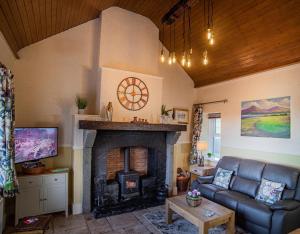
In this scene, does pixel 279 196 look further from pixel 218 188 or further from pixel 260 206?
pixel 218 188

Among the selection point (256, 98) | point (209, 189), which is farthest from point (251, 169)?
point (256, 98)

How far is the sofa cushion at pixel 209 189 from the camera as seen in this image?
3.79m

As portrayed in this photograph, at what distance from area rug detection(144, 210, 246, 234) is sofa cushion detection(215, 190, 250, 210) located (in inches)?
14.4

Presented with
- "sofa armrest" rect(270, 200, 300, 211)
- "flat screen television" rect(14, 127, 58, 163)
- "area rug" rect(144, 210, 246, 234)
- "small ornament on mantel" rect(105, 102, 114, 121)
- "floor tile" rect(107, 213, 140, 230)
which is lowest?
"floor tile" rect(107, 213, 140, 230)

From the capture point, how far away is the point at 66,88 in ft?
13.2

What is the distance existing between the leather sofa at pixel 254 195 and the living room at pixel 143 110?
0.02 metres

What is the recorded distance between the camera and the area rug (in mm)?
3049

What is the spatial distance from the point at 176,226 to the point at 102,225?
1.20m

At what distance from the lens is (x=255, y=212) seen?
9.79 ft

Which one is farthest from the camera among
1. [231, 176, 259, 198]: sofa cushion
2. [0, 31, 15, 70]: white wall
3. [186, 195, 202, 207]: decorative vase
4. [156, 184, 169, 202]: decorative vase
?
[156, 184, 169, 202]: decorative vase

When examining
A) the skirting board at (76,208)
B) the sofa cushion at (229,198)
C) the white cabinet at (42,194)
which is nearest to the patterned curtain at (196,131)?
the sofa cushion at (229,198)

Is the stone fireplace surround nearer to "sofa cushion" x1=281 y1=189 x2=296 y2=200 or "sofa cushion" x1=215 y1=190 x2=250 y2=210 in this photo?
"sofa cushion" x1=215 y1=190 x2=250 y2=210

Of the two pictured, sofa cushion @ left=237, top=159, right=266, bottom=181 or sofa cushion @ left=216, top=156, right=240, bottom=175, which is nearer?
sofa cushion @ left=237, top=159, right=266, bottom=181

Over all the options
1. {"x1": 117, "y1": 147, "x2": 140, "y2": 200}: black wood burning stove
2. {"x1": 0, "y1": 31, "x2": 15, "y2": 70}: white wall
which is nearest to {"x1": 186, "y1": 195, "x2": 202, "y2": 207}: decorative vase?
{"x1": 117, "y1": 147, "x2": 140, "y2": 200}: black wood burning stove
